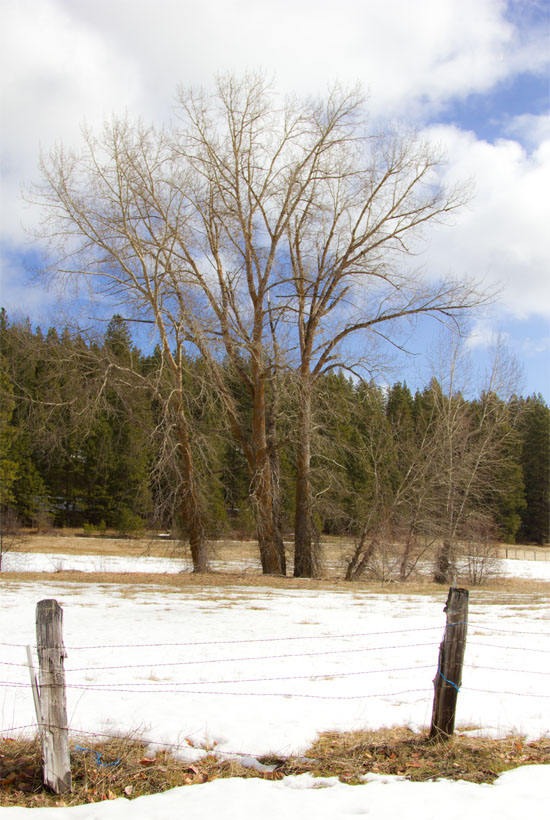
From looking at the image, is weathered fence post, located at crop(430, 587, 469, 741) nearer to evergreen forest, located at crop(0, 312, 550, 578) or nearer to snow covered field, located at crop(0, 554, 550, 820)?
snow covered field, located at crop(0, 554, 550, 820)

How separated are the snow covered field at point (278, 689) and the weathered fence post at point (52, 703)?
0.30 meters

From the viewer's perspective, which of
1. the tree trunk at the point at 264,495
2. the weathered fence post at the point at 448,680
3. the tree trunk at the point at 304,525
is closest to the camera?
the weathered fence post at the point at 448,680

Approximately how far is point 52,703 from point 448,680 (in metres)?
2.85

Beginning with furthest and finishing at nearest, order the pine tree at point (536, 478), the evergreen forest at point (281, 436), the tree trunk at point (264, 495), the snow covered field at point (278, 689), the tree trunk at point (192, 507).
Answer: the pine tree at point (536, 478) < the tree trunk at point (264, 495) < the tree trunk at point (192, 507) < the evergreen forest at point (281, 436) < the snow covered field at point (278, 689)

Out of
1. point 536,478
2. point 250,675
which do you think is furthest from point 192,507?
point 536,478

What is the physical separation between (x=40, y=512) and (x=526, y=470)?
43.3 meters

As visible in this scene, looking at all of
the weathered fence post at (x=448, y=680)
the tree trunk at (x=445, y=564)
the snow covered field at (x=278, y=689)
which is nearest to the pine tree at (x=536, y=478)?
the tree trunk at (x=445, y=564)

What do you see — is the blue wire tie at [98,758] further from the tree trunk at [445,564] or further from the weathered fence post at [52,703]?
the tree trunk at [445,564]

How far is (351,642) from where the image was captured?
9.14 meters

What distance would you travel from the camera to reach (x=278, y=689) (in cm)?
655

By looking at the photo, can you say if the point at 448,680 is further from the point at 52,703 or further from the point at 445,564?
the point at 445,564

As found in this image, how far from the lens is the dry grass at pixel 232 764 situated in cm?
433

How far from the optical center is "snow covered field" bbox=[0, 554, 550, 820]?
13.6ft

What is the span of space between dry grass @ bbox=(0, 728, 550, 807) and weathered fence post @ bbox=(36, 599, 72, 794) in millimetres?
132
